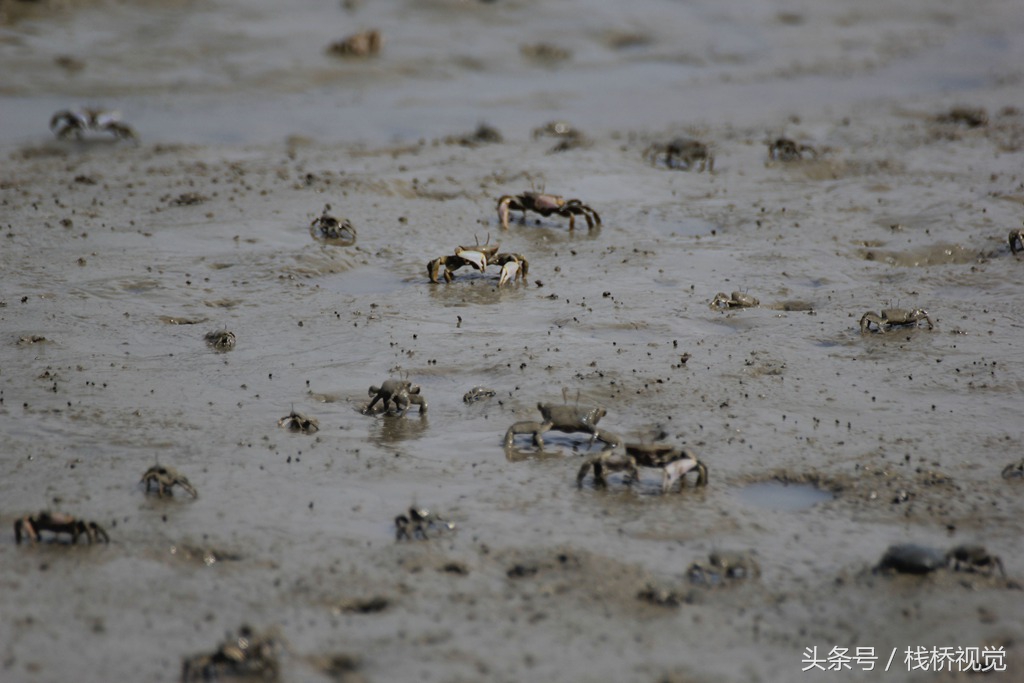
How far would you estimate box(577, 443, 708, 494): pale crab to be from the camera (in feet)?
21.9

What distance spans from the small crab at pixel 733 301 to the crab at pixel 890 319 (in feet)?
2.87

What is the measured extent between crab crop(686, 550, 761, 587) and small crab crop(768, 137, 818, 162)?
8695 millimetres

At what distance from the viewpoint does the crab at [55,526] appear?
19.6 ft

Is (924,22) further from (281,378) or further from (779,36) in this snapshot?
(281,378)

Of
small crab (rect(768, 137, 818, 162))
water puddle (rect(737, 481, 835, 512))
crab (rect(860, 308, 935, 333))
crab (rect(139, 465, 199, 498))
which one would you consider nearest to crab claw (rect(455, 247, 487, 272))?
crab (rect(860, 308, 935, 333))

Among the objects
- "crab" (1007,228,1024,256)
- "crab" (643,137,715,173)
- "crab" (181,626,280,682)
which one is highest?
"crab" (643,137,715,173)

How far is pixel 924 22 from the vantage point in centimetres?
2319

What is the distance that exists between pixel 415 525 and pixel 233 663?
137cm

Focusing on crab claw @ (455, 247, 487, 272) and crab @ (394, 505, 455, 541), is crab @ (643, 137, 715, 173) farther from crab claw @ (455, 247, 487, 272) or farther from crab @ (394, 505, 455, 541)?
crab @ (394, 505, 455, 541)

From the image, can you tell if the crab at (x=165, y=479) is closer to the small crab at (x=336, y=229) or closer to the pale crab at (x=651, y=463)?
the pale crab at (x=651, y=463)

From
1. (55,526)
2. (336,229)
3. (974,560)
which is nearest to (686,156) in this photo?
(336,229)

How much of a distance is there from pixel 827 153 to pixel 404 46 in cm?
746

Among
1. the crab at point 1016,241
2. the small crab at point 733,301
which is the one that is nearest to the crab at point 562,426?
the small crab at point 733,301

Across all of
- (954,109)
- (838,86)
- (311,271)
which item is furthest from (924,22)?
(311,271)
